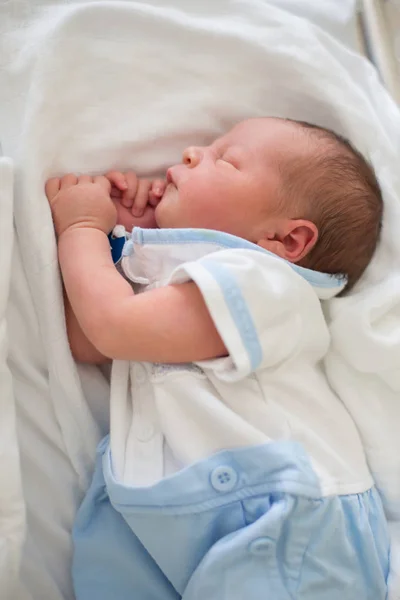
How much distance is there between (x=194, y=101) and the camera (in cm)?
102

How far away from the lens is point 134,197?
975 millimetres

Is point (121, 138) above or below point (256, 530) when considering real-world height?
above

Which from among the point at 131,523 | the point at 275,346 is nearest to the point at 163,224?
the point at 275,346

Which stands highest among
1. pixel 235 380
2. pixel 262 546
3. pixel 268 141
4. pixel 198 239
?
pixel 268 141

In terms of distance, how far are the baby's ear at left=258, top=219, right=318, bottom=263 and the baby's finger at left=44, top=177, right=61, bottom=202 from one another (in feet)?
1.01

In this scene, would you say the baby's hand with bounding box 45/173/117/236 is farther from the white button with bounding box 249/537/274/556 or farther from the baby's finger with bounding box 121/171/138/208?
the white button with bounding box 249/537/274/556

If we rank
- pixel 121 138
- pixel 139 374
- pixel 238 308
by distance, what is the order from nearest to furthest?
pixel 238 308, pixel 139 374, pixel 121 138

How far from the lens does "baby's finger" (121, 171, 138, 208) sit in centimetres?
97

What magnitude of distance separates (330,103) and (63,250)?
1.63 feet

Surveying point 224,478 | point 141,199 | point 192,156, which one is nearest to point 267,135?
point 192,156

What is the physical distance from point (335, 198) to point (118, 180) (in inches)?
13.0

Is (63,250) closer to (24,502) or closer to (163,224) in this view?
(163,224)

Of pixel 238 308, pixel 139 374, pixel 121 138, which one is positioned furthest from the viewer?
pixel 121 138

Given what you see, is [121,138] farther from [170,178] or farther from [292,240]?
[292,240]
